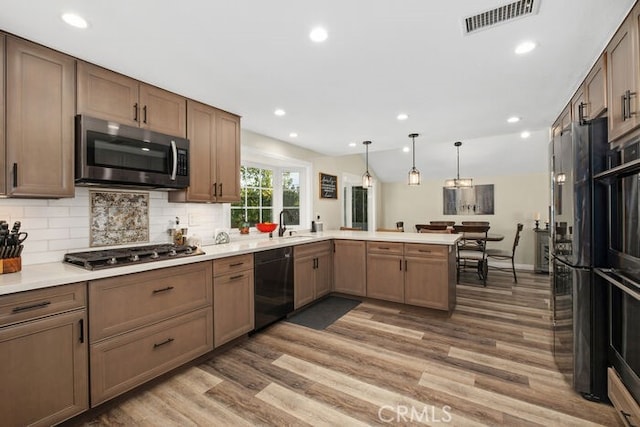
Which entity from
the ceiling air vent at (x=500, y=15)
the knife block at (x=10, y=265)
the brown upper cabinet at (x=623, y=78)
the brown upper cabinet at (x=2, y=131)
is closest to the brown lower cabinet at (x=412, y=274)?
the brown upper cabinet at (x=623, y=78)

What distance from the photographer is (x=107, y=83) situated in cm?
217

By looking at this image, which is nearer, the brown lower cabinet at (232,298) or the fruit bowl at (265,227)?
the brown lower cabinet at (232,298)

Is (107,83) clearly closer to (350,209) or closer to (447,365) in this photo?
(447,365)

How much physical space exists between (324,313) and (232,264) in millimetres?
1397

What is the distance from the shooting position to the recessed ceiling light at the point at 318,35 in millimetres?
1740

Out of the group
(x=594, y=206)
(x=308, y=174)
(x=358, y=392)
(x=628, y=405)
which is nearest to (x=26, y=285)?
(x=358, y=392)

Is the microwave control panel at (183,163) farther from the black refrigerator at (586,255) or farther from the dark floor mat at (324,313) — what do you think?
the black refrigerator at (586,255)

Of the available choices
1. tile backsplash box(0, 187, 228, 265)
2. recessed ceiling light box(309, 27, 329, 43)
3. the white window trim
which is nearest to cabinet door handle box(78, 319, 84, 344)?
tile backsplash box(0, 187, 228, 265)

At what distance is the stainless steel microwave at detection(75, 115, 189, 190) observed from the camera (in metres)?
2.01

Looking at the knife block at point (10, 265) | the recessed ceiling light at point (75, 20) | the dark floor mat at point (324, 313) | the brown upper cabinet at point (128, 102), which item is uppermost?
the recessed ceiling light at point (75, 20)

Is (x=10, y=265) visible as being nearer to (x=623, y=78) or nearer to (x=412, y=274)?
(x=412, y=274)

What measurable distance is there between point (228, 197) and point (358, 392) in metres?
2.15

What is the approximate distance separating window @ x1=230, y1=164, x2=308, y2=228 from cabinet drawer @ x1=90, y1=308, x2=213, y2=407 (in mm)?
1569

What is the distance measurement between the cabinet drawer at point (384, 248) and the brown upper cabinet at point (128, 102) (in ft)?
8.05
